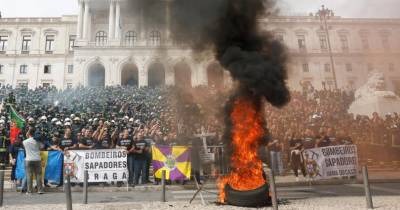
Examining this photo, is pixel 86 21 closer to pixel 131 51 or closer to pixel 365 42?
pixel 131 51

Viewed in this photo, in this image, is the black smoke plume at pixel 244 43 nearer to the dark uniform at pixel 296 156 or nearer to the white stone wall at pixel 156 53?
the white stone wall at pixel 156 53

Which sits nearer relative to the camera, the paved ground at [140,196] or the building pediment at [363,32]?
the paved ground at [140,196]

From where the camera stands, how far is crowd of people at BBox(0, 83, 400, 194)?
37.9ft

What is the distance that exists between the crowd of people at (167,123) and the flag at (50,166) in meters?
0.32

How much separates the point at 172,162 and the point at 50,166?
3909 millimetres

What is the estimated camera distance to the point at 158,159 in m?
11.3

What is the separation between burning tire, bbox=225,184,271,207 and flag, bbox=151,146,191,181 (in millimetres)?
4243

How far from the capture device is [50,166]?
1087 centimetres

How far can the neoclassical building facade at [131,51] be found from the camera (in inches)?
452

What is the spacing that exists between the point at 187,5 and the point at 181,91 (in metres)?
14.0

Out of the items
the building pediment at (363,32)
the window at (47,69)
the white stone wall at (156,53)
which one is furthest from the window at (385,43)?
the window at (47,69)

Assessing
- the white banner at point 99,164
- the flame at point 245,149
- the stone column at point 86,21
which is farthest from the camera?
the stone column at point 86,21

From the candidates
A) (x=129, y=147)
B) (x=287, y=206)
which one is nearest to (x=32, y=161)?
(x=129, y=147)

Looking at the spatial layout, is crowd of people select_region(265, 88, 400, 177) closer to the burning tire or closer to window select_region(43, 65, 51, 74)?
the burning tire
